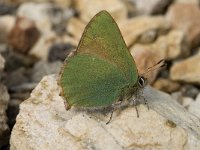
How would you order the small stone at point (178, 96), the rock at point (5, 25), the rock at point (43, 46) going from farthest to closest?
the rock at point (5, 25) < the rock at point (43, 46) < the small stone at point (178, 96)

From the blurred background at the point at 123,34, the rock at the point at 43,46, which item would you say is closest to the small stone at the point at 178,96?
the blurred background at the point at 123,34

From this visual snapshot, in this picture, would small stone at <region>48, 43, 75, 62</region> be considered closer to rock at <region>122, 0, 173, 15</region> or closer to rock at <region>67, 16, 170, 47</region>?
A: rock at <region>67, 16, 170, 47</region>

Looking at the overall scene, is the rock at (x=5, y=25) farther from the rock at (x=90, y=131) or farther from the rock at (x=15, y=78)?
the rock at (x=90, y=131)

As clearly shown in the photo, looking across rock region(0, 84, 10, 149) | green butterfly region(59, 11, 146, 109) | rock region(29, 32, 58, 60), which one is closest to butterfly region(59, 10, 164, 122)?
green butterfly region(59, 11, 146, 109)

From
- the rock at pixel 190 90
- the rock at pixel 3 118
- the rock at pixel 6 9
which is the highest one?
the rock at pixel 3 118

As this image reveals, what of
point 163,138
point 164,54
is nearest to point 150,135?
point 163,138
